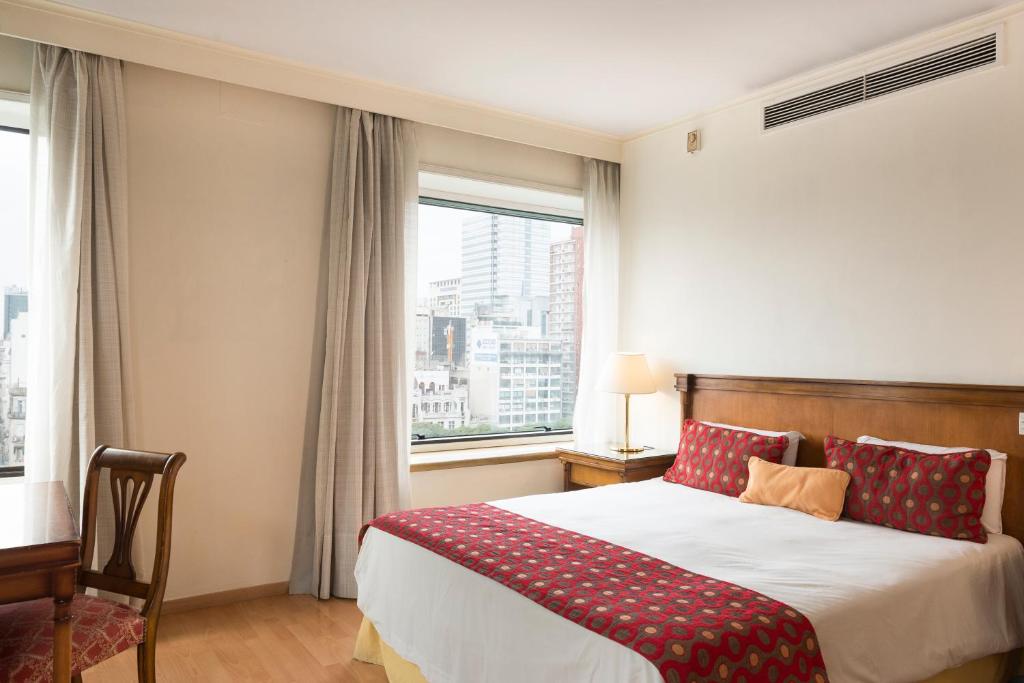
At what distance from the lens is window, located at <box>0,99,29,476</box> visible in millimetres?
3439

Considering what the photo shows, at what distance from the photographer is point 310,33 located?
3357 millimetres

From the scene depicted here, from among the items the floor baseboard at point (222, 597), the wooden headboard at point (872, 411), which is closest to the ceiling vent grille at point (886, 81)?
the wooden headboard at point (872, 411)

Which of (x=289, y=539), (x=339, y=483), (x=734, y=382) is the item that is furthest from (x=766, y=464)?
(x=289, y=539)

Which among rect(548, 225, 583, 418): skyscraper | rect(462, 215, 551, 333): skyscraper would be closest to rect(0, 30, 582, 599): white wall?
rect(462, 215, 551, 333): skyscraper

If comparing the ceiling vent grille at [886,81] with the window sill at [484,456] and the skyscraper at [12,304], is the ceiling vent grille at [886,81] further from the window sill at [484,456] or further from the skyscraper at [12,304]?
the skyscraper at [12,304]

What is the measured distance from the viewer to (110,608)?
2.19 m

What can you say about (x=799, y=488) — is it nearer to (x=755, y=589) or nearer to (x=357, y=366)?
(x=755, y=589)

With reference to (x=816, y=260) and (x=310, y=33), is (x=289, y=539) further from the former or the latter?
(x=816, y=260)

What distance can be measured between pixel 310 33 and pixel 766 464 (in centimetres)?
293

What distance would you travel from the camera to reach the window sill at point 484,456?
425 cm

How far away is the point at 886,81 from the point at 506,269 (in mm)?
2526

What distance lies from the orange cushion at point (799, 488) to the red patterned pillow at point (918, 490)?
0.07m

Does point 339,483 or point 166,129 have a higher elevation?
point 166,129

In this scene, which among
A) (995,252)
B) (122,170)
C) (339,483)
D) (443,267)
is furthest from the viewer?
(443,267)
